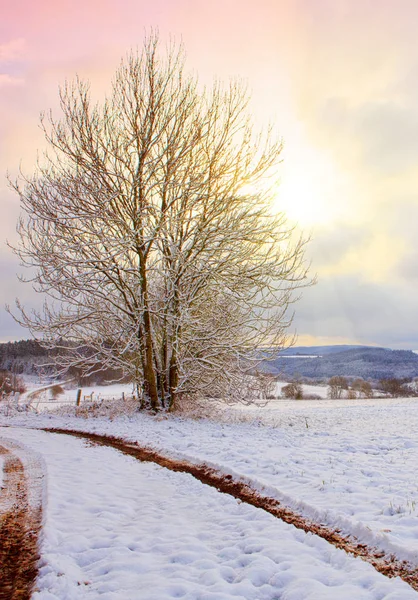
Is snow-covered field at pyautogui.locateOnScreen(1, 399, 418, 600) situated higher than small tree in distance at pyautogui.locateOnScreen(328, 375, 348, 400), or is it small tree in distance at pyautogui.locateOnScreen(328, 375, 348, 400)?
snow-covered field at pyautogui.locateOnScreen(1, 399, 418, 600)

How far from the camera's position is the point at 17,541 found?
4.25 metres

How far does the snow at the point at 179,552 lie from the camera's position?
3.27 m

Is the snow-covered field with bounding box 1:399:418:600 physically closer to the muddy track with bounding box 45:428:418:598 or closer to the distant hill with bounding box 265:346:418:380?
the muddy track with bounding box 45:428:418:598

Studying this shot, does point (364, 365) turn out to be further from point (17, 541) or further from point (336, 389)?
point (17, 541)

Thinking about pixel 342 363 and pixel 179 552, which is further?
pixel 342 363

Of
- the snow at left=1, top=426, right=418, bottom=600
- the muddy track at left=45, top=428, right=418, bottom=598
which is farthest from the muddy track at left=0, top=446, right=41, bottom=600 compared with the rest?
the muddy track at left=45, top=428, right=418, bottom=598

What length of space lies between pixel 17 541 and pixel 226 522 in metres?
2.31

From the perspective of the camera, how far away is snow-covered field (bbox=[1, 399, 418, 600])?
337 cm

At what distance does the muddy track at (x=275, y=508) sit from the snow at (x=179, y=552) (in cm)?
17

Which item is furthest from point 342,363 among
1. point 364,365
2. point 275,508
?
point 275,508

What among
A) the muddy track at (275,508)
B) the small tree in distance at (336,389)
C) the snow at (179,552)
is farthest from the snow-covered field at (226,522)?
the small tree in distance at (336,389)

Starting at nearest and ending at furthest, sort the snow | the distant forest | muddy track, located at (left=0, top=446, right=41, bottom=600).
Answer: the snow, muddy track, located at (left=0, top=446, right=41, bottom=600), the distant forest

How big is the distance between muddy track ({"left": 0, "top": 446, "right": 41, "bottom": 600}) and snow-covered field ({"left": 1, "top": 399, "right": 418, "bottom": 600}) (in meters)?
0.15

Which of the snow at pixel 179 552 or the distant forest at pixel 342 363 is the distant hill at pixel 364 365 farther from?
the snow at pixel 179 552
